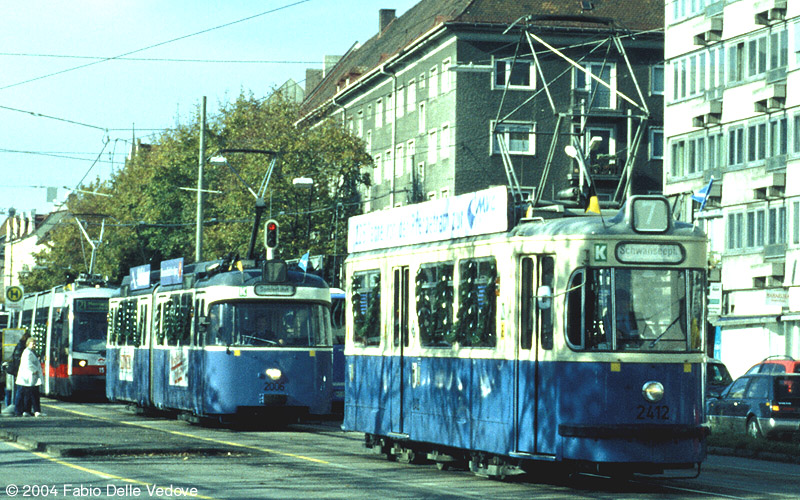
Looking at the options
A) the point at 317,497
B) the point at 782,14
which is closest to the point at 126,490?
the point at 317,497

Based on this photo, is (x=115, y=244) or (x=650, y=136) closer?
(x=650, y=136)

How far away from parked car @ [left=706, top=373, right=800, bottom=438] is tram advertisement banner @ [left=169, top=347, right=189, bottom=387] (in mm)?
9733

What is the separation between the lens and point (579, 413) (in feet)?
47.4

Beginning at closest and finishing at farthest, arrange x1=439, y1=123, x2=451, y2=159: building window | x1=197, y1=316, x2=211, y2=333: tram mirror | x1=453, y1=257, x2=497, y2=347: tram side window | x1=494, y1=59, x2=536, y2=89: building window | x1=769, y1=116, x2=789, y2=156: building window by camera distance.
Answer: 1. x1=453, y1=257, x2=497, y2=347: tram side window
2. x1=197, y1=316, x2=211, y2=333: tram mirror
3. x1=769, y1=116, x2=789, y2=156: building window
4. x1=494, y1=59, x2=536, y2=89: building window
5. x1=439, y1=123, x2=451, y2=159: building window

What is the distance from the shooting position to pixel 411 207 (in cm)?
1795

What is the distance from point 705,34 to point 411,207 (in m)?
35.6

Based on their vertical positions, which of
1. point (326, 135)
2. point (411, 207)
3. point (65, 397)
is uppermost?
point (326, 135)

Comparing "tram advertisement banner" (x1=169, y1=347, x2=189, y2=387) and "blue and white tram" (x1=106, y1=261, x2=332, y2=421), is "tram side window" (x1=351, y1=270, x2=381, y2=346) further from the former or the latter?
"tram advertisement banner" (x1=169, y1=347, x2=189, y2=387)

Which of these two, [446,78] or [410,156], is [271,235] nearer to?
[446,78]

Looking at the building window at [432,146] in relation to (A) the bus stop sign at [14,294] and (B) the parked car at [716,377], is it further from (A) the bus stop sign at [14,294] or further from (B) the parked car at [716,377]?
(B) the parked car at [716,377]

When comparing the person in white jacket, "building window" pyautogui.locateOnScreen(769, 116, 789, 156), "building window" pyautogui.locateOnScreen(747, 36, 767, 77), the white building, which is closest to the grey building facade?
the white building

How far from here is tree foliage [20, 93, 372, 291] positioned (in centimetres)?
5900

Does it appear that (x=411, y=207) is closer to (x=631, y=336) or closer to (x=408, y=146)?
(x=631, y=336)

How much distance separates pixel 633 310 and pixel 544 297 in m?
0.83
